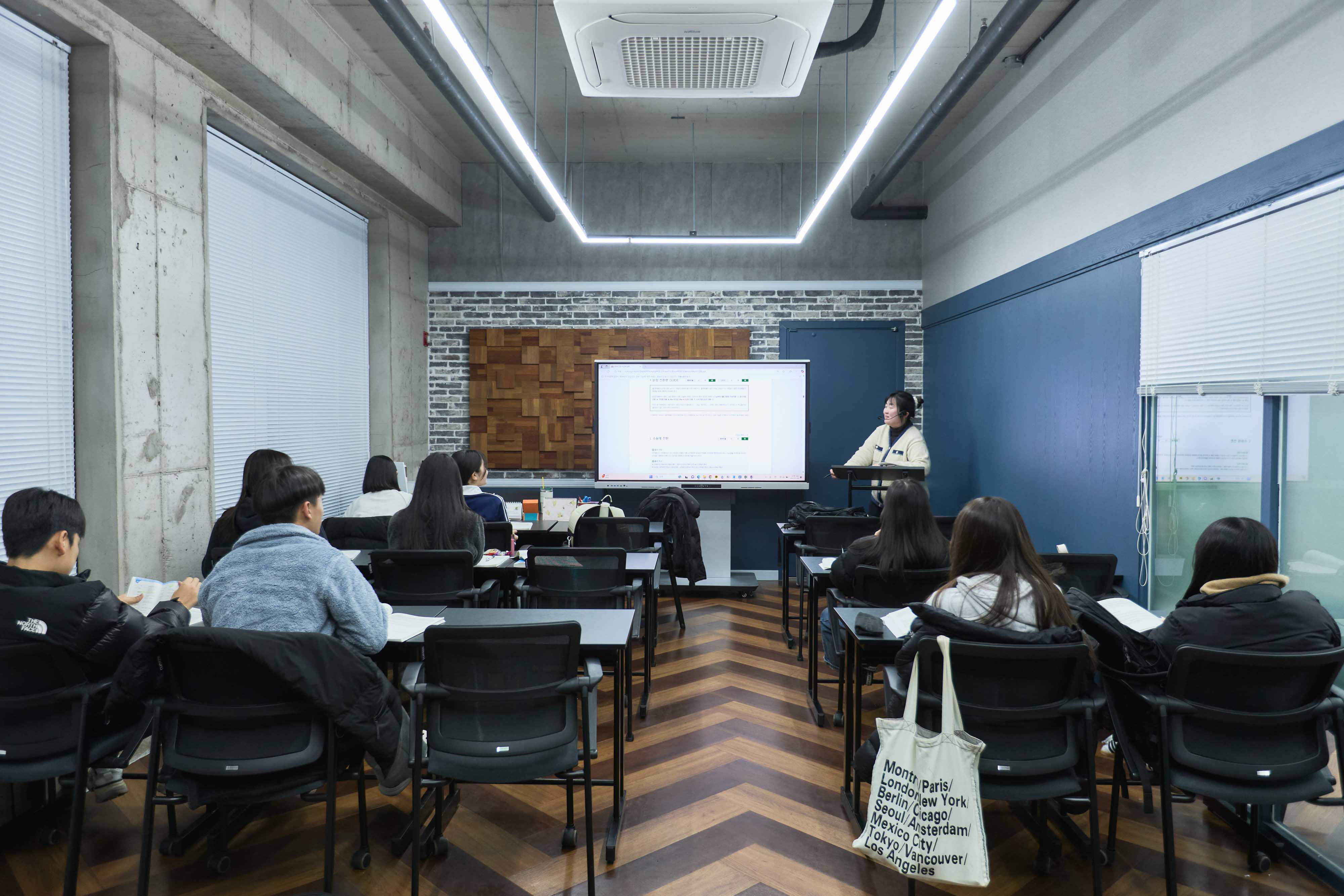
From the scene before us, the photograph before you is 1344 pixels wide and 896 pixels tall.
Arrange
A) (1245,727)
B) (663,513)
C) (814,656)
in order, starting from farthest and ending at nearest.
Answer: (663,513)
(814,656)
(1245,727)

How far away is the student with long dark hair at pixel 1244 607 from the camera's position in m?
2.10

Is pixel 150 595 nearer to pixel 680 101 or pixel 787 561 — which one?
pixel 787 561

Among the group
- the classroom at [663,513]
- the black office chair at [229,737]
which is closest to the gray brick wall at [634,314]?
the classroom at [663,513]

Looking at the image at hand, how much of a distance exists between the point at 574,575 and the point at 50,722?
1.94 m

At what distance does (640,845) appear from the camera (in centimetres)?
260

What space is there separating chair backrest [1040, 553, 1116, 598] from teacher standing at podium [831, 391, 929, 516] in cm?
231

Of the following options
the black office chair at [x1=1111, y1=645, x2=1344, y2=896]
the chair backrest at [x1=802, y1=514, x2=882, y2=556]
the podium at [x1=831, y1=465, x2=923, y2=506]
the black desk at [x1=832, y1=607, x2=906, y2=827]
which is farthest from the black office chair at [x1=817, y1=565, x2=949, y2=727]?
the podium at [x1=831, y1=465, x2=923, y2=506]

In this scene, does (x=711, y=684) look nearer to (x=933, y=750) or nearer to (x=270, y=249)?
(x=933, y=750)

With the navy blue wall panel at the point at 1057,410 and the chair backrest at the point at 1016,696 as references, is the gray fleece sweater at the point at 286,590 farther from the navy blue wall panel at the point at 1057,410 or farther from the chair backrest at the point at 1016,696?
the navy blue wall panel at the point at 1057,410

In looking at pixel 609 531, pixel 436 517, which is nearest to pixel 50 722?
pixel 436 517

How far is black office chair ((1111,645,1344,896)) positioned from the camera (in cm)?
207

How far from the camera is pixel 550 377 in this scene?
7051 mm

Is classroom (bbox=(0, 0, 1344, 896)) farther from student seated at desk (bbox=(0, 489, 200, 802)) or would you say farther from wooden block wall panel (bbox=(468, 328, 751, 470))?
wooden block wall panel (bbox=(468, 328, 751, 470))

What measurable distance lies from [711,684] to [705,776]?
1084 millimetres
